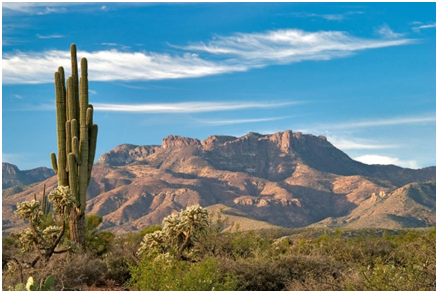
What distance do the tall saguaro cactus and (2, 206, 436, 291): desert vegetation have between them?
1.37 metres

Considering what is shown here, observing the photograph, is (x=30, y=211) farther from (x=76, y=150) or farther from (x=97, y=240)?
(x=97, y=240)

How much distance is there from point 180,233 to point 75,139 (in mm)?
5289

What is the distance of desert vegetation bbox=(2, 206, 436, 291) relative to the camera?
11939 mm

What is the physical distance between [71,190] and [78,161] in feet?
3.28

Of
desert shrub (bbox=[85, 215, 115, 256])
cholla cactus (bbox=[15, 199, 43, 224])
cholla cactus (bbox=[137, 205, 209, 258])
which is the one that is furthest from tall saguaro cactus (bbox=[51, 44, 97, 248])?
cholla cactus (bbox=[137, 205, 209, 258])

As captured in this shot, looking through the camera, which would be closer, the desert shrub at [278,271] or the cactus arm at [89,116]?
the desert shrub at [278,271]

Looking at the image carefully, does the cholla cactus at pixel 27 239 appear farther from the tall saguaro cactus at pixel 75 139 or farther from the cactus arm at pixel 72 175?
the cactus arm at pixel 72 175

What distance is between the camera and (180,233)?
16.4 metres

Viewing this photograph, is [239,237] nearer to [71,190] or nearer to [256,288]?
[256,288]

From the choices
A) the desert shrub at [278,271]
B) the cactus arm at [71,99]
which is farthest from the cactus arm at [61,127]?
the desert shrub at [278,271]

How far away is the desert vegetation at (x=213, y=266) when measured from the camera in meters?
11.9

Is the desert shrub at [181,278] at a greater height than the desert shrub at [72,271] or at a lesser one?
greater

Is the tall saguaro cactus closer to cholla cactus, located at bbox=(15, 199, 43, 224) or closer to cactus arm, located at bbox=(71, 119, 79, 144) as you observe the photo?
cactus arm, located at bbox=(71, 119, 79, 144)

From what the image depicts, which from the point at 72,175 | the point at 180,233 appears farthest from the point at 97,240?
the point at 180,233
